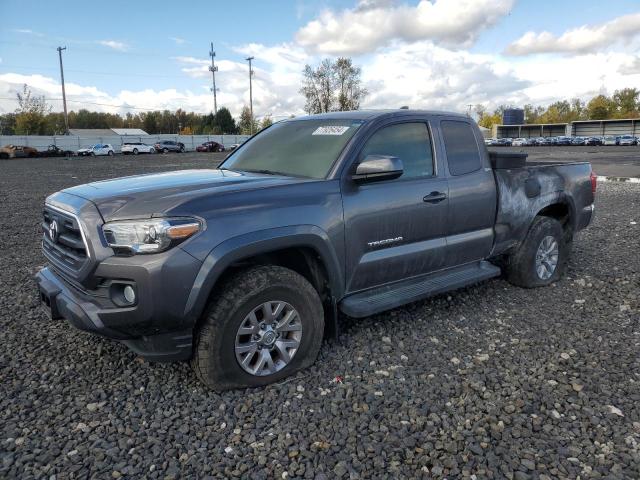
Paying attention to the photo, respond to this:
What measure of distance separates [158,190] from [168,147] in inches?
2211

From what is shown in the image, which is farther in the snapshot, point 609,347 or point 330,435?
point 609,347

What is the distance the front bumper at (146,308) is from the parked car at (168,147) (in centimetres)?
5582

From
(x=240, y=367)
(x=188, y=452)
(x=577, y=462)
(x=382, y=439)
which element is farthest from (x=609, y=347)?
(x=188, y=452)

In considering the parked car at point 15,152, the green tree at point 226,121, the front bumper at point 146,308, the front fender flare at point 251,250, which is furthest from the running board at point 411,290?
the green tree at point 226,121

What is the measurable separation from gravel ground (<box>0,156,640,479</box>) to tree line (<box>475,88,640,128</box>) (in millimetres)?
119357

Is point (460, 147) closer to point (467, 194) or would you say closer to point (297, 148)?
point (467, 194)

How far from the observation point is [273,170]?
4016mm

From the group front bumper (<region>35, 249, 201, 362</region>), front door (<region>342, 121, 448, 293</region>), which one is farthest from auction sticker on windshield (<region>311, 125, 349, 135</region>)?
front bumper (<region>35, 249, 201, 362</region>)

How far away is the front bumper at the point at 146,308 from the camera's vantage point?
284 centimetres

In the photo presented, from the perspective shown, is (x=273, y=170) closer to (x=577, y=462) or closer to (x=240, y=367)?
(x=240, y=367)

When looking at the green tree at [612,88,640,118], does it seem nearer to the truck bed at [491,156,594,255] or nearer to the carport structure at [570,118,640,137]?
the carport structure at [570,118,640,137]

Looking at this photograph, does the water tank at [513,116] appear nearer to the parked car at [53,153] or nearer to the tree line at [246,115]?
the tree line at [246,115]

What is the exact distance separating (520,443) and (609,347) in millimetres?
1665

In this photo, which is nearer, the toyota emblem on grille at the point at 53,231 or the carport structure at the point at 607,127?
the toyota emblem on grille at the point at 53,231
